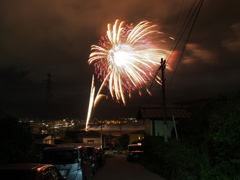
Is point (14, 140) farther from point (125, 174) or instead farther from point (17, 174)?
point (125, 174)

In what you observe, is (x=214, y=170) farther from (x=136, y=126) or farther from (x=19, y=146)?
(x=136, y=126)

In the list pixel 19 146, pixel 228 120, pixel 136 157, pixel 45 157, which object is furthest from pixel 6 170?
pixel 136 157

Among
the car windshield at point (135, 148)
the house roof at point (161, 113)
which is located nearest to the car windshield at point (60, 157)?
the car windshield at point (135, 148)

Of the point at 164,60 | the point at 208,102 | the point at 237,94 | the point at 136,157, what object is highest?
the point at 164,60

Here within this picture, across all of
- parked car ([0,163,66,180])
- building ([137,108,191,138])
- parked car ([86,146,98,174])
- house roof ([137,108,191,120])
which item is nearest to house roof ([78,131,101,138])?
house roof ([137,108,191,120])

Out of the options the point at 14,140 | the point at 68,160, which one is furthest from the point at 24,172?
the point at 14,140

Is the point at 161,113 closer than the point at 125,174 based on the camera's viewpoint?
No
